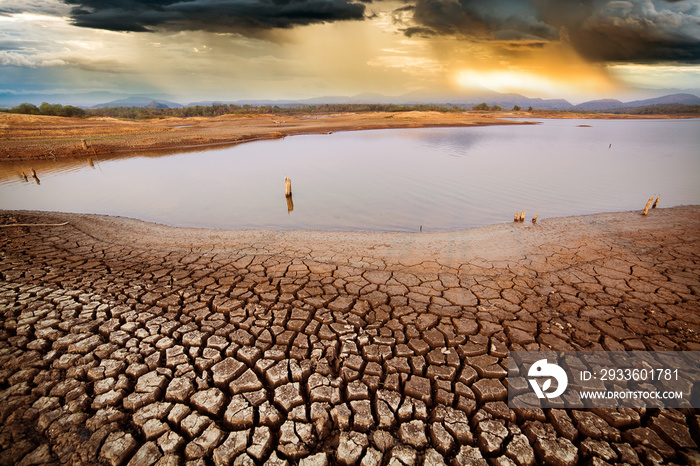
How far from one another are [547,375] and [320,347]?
2.42m

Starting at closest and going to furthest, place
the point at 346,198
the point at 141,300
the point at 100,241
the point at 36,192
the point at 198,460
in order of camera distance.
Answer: the point at 198,460, the point at 141,300, the point at 100,241, the point at 346,198, the point at 36,192

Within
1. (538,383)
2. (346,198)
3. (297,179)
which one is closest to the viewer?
(538,383)

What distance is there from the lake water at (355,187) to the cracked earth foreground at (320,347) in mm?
3760

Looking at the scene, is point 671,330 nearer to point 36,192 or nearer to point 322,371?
point 322,371

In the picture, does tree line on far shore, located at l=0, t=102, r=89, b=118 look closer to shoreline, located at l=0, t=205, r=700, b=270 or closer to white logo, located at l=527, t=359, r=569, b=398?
shoreline, located at l=0, t=205, r=700, b=270

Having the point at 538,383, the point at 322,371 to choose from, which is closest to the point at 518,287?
the point at 538,383

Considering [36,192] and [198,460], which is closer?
[198,460]

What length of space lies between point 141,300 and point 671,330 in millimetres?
7069

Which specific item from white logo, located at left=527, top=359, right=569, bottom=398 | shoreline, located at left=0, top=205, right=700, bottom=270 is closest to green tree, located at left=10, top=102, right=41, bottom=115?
shoreline, located at left=0, top=205, right=700, bottom=270

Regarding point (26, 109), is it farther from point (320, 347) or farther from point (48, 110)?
point (320, 347)

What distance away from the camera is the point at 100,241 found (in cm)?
696

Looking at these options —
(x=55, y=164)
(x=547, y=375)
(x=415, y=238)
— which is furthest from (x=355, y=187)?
(x=55, y=164)

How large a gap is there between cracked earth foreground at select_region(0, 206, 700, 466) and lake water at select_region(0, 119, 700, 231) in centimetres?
376

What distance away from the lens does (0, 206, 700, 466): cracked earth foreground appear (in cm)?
242
